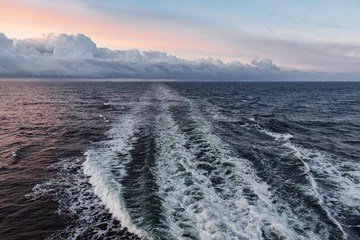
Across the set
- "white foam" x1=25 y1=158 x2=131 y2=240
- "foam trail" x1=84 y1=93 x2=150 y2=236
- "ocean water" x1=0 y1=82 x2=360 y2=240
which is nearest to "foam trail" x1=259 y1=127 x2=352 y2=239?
"ocean water" x1=0 y1=82 x2=360 y2=240

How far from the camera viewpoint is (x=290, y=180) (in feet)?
40.3

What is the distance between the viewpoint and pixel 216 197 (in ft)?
33.7

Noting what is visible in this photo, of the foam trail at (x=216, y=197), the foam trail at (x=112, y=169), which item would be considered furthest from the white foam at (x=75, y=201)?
the foam trail at (x=216, y=197)

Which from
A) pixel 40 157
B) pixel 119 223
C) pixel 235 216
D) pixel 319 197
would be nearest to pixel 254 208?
pixel 235 216

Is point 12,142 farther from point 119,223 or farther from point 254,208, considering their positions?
point 254,208

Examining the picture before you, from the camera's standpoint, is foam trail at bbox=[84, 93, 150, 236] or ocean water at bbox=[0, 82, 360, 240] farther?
foam trail at bbox=[84, 93, 150, 236]

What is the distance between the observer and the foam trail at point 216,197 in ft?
26.3

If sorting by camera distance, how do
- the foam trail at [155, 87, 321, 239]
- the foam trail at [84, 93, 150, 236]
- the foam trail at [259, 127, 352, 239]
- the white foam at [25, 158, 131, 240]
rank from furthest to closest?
the foam trail at [259, 127, 352, 239]
the foam trail at [84, 93, 150, 236]
the white foam at [25, 158, 131, 240]
the foam trail at [155, 87, 321, 239]

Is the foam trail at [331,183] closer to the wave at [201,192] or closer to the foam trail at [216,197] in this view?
the wave at [201,192]

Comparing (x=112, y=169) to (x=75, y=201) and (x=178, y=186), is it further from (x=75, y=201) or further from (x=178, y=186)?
(x=178, y=186)

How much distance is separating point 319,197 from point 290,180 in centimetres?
181

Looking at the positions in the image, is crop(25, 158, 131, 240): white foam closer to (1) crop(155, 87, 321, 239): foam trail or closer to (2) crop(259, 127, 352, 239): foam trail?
(1) crop(155, 87, 321, 239): foam trail

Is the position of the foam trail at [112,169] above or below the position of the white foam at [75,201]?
above

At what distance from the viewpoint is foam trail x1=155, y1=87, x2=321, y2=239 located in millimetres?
8008
